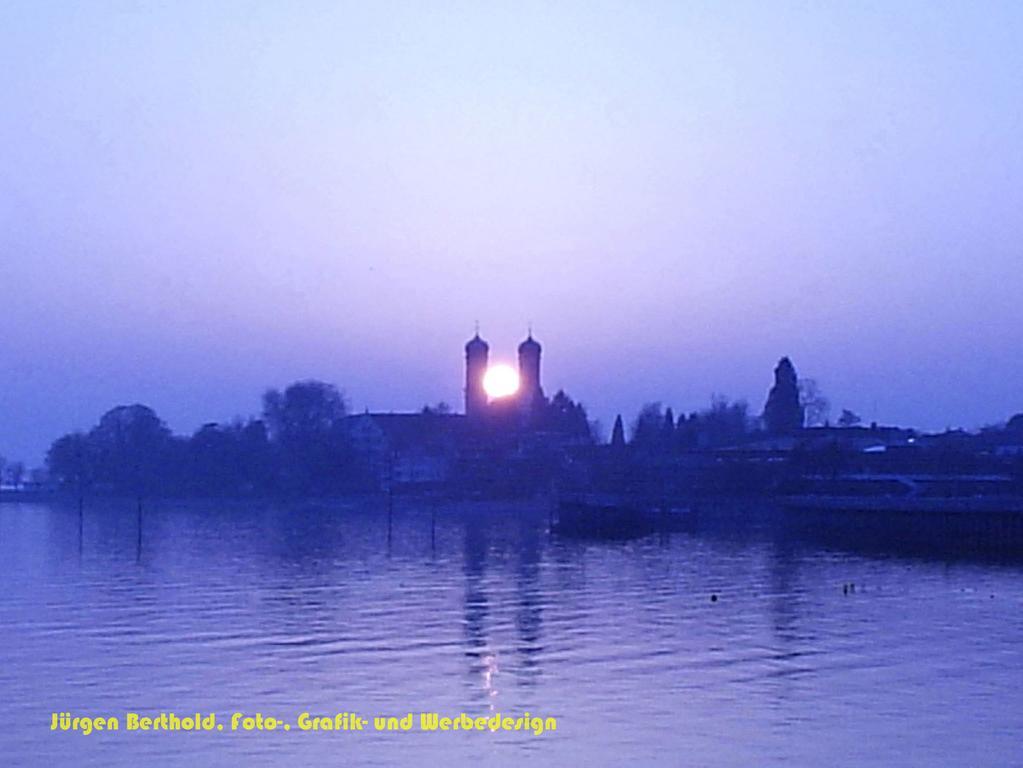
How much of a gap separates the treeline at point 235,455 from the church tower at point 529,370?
19.1m

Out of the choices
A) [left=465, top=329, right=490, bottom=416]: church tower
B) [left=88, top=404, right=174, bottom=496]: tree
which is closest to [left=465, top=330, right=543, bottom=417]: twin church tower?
[left=465, top=329, right=490, bottom=416]: church tower

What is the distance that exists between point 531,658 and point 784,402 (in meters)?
117

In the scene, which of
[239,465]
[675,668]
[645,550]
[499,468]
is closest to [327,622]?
[675,668]

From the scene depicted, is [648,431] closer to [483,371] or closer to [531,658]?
[483,371]

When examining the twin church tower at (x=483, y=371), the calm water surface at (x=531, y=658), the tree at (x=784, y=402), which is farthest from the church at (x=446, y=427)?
the calm water surface at (x=531, y=658)

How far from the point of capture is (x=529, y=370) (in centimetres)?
16538

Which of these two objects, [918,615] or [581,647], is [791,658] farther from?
[918,615]

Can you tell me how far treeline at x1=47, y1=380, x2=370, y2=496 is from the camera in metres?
145

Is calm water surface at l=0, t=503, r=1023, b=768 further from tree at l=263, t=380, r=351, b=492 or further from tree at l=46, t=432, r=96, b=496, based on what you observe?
tree at l=46, t=432, r=96, b=496

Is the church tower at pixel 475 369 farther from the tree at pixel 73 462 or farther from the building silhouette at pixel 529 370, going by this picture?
the tree at pixel 73 462

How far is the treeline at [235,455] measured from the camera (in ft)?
476

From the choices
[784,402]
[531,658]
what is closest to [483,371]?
[784,402]

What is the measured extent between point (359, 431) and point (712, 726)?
139 meters

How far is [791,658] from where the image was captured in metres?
29.7
